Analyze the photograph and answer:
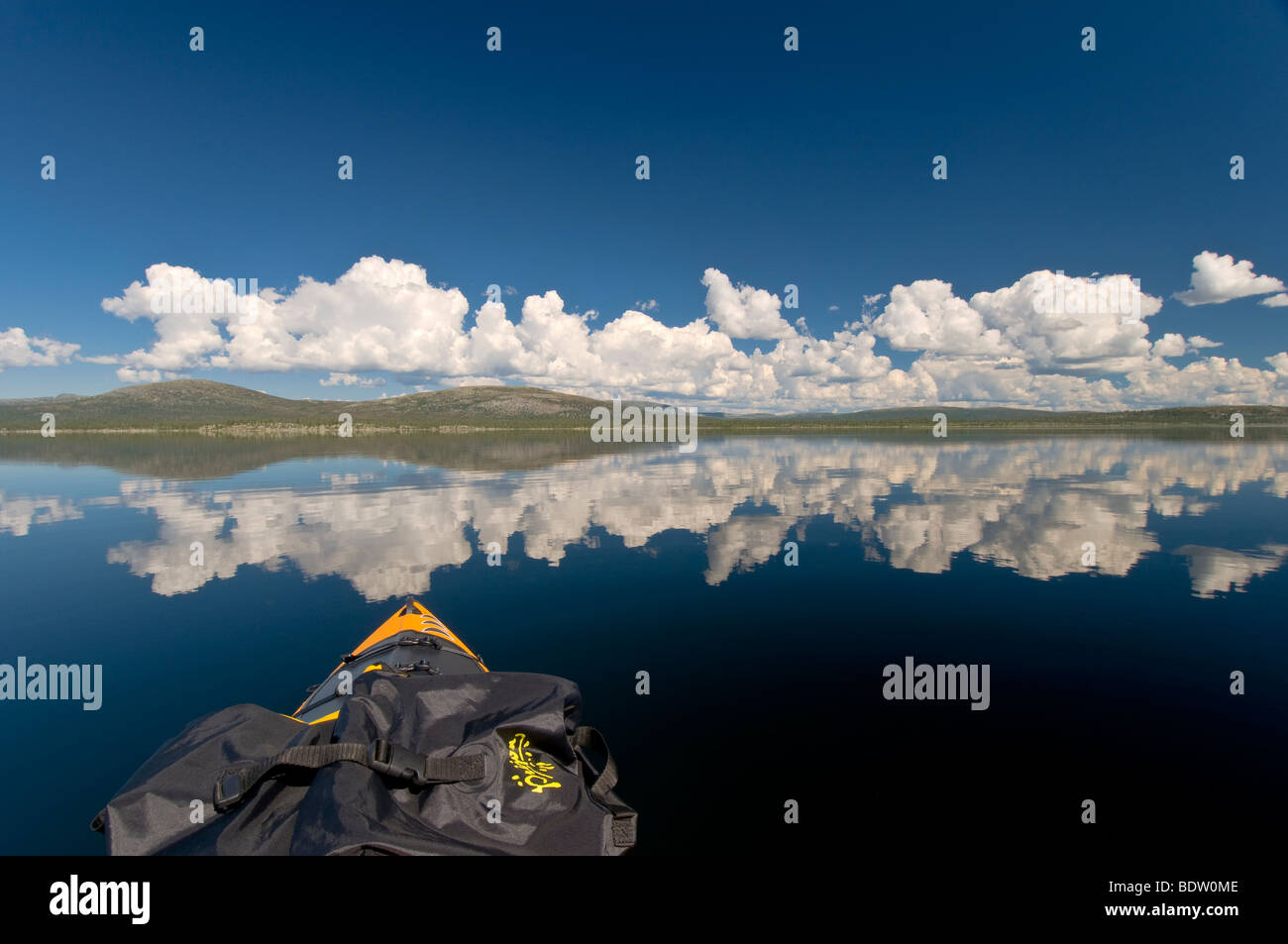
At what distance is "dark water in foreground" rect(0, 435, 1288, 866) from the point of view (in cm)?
511

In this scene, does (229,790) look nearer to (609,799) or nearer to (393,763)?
(393,763)

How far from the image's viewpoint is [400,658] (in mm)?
6402

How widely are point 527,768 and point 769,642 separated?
6039 millimetres

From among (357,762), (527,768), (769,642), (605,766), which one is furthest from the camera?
(769,642)

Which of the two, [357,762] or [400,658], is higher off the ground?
[357,762]

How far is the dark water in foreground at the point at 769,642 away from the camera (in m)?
5.11

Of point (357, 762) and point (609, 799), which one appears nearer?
point (357, 762)

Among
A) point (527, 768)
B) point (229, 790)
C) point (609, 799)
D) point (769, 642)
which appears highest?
point (229, 790)

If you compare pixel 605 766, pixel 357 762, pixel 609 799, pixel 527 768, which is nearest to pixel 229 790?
pixel 357 762

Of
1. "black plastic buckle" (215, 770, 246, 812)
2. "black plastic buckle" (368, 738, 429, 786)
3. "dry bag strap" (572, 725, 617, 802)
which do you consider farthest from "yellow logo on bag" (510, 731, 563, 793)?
"black plastic buckle" (215, 770, 246, 812)

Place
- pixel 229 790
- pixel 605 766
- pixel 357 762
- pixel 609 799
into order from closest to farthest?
pixel 229 790 < pixel 357 762 < pixel 609 799 < pixel 605 766

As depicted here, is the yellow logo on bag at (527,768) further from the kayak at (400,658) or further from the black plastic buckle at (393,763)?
the kayak at (400,658)
